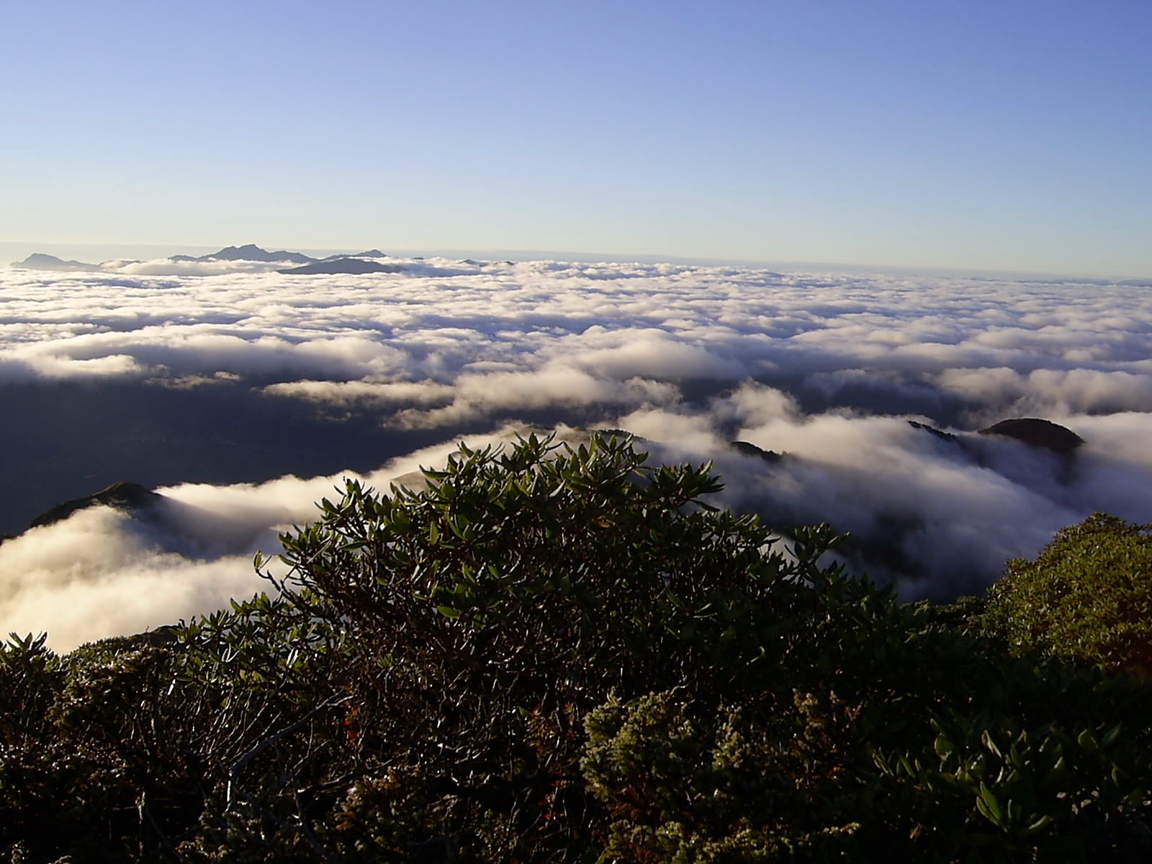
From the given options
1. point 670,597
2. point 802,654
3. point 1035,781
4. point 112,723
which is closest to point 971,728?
point 1035,781

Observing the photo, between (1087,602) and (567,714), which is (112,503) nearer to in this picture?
(1087,602)

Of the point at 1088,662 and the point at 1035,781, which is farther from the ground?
the point at 1035,781

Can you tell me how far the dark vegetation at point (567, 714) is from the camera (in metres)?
3.21

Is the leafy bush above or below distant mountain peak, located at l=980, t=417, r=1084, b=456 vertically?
above

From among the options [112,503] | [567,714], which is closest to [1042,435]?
[112,503]

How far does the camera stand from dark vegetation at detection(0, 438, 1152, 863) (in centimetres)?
321

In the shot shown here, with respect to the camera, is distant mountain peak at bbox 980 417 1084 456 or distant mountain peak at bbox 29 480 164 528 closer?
distant mountain peak at bbox 29 480 164 528

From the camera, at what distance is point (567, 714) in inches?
200

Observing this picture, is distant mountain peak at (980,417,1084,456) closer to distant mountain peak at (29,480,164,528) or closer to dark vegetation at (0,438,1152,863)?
distant mountain peak at (29,480,164,528)

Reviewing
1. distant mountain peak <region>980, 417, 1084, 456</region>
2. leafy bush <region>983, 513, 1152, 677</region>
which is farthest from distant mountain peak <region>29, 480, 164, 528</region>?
distant mountain peak <region>980, 417, 1084, 456</region>

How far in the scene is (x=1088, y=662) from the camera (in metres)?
8.07

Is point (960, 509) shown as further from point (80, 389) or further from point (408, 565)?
point (80, 389)

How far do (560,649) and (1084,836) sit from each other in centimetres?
316

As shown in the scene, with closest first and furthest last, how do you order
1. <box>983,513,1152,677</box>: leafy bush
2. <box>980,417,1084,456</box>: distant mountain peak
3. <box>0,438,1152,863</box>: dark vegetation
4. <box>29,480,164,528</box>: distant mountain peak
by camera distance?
<box>0,438,1152,863</box>: dark vegetation < <box>983,513,1152,677</box>: leafy bush < <box>29,480,164,528</box>: distant mountain peak < <box>980,417,1084,456</box>: distant mountain peak
